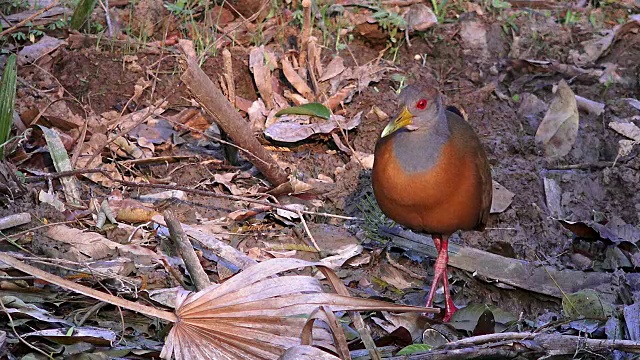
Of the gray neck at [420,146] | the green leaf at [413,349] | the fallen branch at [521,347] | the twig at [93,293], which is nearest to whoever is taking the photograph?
the twig at [93,293]

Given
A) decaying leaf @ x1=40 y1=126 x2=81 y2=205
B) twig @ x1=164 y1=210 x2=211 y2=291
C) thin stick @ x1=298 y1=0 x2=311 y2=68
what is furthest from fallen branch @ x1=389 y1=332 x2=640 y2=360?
thin stick @ x1=298 y1=0 x2=311 y2=68

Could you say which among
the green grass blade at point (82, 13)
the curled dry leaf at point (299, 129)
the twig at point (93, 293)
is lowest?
the curled dry leaf at point (299, 129)

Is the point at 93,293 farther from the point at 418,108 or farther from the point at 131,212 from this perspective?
the point at 418,108

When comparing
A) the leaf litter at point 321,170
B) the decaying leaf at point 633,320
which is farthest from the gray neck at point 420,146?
the decaying leaf at point 633,320

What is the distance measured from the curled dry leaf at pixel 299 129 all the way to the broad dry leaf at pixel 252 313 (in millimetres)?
2535

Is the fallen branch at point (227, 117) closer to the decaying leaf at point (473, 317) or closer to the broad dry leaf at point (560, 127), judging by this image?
the decaying leaf at point (473, 317)

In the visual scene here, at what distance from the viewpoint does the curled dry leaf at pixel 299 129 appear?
6.28 meters

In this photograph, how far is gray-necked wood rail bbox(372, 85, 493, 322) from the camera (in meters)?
4.97

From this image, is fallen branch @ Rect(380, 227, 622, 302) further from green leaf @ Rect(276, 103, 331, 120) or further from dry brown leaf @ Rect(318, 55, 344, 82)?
dry brown leaf @ Rect(318, 55, 344, 82)

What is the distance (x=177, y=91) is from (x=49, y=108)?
90cm

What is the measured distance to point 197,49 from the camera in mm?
6773

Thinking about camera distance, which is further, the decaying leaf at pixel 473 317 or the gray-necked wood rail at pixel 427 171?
the gray-necked wood rail at pixel 427 171

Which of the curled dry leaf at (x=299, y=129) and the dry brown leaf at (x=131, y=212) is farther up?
the dry brown leaf at (x=131, y=212)

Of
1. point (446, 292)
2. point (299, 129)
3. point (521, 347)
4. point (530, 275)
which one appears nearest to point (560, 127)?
point (530, 275)
